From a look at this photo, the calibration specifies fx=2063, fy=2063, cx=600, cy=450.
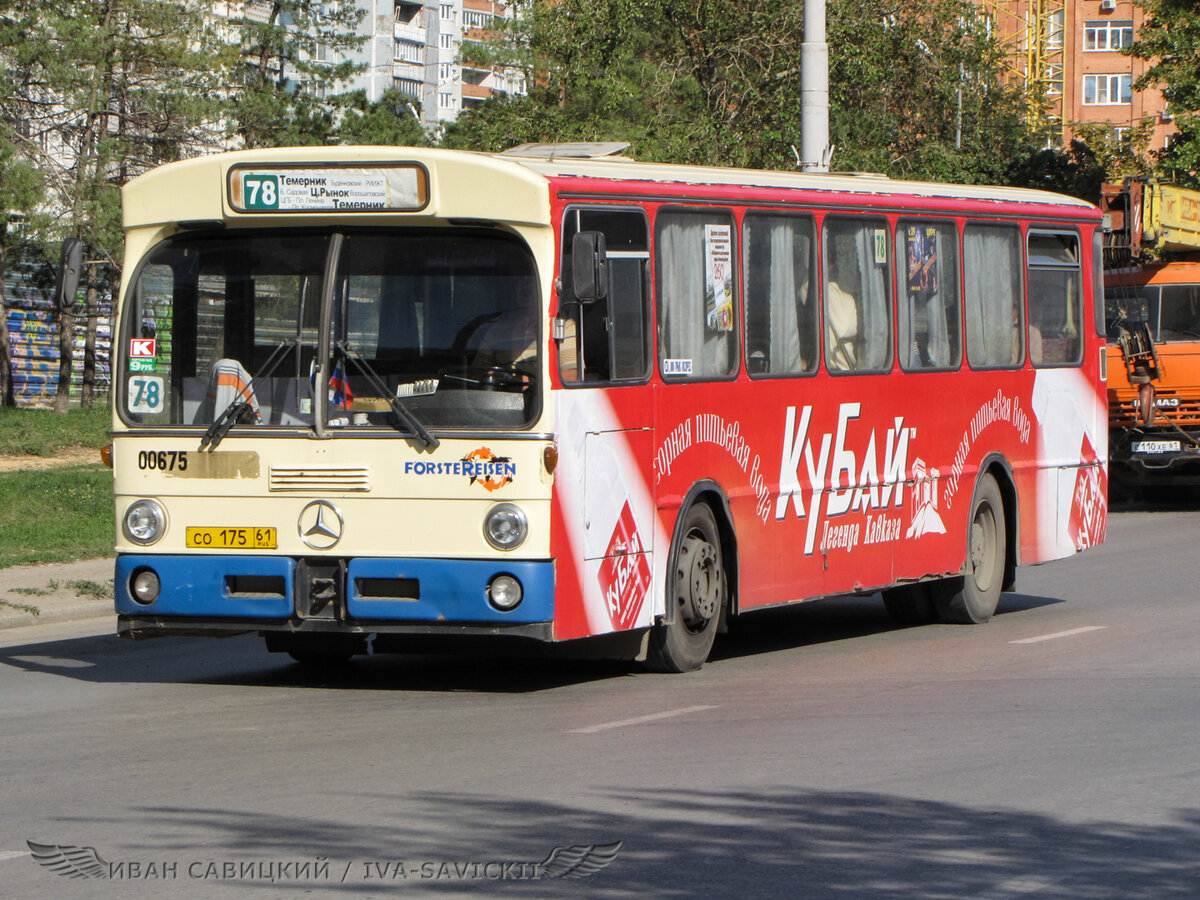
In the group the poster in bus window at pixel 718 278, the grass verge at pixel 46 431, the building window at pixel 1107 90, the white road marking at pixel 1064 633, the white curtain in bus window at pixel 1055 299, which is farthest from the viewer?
the building window at pixel 1107 90

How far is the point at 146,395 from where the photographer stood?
418 inches

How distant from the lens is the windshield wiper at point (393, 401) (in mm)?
9977

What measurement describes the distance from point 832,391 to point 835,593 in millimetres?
1261

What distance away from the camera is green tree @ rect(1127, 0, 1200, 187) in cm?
3788

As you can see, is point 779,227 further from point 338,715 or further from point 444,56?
point 444,56

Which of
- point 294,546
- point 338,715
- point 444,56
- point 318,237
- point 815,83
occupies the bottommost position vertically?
point 338,715

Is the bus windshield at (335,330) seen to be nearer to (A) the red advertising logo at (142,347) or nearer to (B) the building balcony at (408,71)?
(A) the red advertising logo at (142,347)

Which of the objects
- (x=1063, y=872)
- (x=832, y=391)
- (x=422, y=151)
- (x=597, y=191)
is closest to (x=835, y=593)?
(x=832, y=391)

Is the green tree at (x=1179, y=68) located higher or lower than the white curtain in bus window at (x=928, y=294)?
higher

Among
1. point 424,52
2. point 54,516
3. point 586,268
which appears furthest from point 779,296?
point 424,52

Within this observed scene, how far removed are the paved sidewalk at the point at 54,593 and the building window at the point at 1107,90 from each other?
294 feet

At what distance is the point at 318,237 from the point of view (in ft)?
33.9

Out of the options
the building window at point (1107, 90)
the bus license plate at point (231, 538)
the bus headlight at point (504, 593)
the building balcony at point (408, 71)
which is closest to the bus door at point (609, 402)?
the bus headlight at point (504, 593)

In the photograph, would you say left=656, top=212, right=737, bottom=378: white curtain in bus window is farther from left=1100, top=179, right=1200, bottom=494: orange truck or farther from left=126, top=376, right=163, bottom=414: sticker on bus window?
left=1100, top=179, right=1200, bottom=494: orange truck
